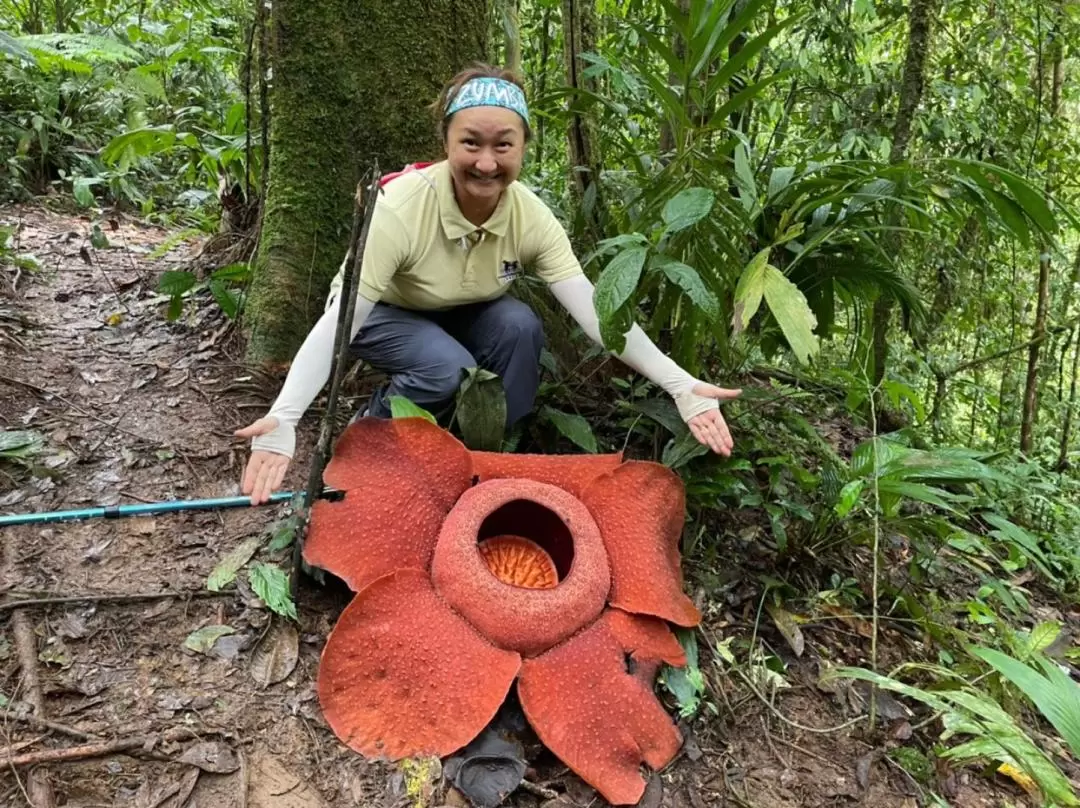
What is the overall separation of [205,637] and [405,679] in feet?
1.93

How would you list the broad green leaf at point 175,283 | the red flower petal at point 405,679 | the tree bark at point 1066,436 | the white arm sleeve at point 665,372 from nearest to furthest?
the red flower petal at point 405,679
the white arm sleeve at point 665,372
the broad green leaf at point 175,283
the tree bark at point 1066,436

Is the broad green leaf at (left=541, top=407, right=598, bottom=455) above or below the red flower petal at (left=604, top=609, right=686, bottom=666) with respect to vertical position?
above

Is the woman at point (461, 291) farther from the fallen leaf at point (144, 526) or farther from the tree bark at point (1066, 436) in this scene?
the tree bark at point (1066, 436)

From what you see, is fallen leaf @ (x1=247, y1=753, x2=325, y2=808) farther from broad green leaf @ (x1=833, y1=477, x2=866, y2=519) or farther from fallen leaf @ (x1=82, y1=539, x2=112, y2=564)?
broad green leaf @ (x1=833, y1=477, x2=866, y2=519)

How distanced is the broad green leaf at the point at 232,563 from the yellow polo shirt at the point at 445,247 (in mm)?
738

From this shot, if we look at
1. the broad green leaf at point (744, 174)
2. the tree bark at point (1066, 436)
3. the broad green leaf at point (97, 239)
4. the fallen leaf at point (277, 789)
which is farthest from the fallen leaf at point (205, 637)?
the tree bark at point (1066, 436)

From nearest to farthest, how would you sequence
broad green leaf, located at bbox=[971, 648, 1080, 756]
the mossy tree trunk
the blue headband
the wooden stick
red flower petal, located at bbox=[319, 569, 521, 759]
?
broad green leaf, located at bbox=[971, 648, 1080, 756], the wooden stick, red flower petal, located at bbox=[319, 569, 521, 759], the blue headband, the mossy tree trunk

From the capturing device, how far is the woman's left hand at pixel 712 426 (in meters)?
2.22

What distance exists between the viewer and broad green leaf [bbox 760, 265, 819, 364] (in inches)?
67.5

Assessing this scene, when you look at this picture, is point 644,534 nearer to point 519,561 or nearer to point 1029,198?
point 519,561

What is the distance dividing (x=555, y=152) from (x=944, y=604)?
3565 millimetres

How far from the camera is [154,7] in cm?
595

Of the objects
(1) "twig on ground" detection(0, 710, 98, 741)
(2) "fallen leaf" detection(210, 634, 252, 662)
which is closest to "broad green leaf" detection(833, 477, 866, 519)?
(2) "fallen leaf" detection(210, 634, 252, 662)

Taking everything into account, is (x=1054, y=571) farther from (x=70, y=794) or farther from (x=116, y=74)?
(x=116, y=74)
